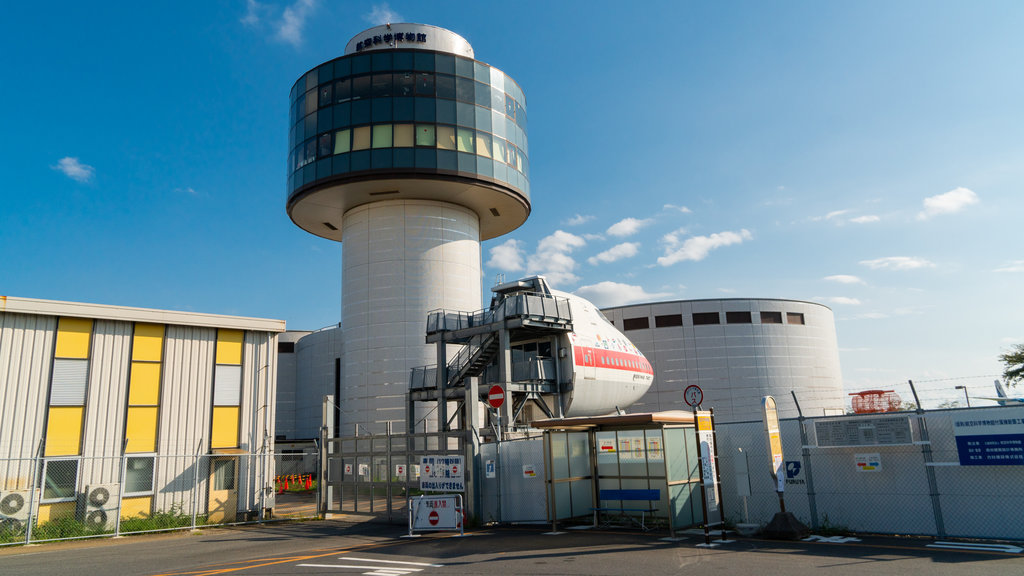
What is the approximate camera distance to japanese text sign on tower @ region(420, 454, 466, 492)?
19672 mm

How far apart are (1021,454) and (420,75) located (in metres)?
36.9

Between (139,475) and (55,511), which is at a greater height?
(139,475)

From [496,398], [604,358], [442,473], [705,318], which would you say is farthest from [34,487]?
[705,318]

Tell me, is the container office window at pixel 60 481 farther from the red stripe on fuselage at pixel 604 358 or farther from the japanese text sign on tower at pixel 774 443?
the red stripe on fuselage at pixel 604 358

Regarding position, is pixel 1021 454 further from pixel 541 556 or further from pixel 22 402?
pixel 22 402

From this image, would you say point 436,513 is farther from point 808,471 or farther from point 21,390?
point 21,390

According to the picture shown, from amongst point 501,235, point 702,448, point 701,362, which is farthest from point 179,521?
point 701,362

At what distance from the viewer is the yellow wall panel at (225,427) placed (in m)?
Answer: 23.8

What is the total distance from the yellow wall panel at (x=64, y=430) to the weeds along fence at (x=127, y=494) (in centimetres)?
38

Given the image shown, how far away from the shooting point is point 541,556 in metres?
13.8

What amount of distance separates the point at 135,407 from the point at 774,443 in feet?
66.0


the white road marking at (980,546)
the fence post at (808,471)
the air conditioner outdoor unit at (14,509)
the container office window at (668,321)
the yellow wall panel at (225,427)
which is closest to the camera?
the white road marking at (980,546)

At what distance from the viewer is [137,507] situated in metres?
21.8

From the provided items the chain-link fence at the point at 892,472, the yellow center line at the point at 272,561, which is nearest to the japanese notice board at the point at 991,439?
the chain-link fence at the point at 892,472
